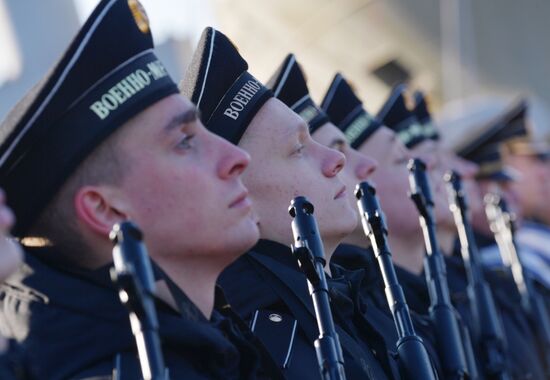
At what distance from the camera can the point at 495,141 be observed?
9.72 meters

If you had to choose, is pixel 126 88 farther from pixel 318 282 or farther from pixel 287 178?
pixel 287 178

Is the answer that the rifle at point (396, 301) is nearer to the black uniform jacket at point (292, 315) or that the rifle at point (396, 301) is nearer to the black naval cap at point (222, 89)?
the black uniform jacket at point (292, 315)

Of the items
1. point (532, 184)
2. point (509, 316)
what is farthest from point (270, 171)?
point (532, 184)

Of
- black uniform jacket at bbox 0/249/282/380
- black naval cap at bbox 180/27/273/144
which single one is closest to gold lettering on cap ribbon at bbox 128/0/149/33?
black naval cap at bbox 180/27/273/144

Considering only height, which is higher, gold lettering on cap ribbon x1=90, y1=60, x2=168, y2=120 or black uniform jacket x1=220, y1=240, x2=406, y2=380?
gold lettering on cap ribbon x1=90, y1=60, x2=168, y2=120

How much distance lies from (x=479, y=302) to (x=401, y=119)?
1.39m

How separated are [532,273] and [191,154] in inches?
199

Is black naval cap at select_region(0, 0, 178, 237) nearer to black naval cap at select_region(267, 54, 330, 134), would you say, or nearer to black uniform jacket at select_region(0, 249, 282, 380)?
black uniform jacket at select_region(0, 249, 282, 380)

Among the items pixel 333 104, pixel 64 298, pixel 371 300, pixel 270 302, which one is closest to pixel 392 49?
pixel 333 104

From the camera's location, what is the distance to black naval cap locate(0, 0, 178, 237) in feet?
11.1

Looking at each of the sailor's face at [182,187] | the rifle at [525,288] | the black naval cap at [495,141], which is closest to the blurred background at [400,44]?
the black naval cap at [495,141]

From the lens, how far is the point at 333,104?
617 centimetres

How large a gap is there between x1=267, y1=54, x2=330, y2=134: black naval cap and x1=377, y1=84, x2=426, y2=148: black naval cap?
73.8 inches

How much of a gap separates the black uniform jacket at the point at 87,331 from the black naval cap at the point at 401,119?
386cm
